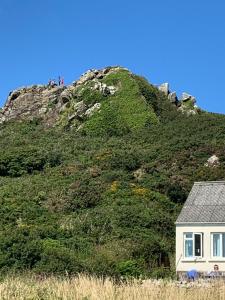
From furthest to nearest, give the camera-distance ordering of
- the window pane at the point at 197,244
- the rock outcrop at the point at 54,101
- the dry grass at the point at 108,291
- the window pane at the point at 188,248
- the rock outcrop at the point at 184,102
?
the rock outcrop at the point at 184,102, the rock outcrop at the point at 54,101, the window pane at the point at 188,248, the window pane at the point at 197,244, the dry grass at the point at 108,291

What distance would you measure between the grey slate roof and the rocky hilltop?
32.4 m

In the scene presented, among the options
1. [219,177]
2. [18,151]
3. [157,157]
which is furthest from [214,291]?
[18,151]

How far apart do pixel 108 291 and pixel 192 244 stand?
19.7 metres

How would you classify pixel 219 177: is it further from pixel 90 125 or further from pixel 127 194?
pixel 90 125

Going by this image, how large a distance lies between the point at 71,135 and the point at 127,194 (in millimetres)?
21827

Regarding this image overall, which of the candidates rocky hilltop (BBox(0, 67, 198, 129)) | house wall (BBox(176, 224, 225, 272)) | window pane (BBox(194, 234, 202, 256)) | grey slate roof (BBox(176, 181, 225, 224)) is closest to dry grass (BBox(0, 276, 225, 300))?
house wall (BBox(176, 224, 225, 272))

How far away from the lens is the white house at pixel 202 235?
29.2 meters

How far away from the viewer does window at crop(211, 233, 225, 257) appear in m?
29.1

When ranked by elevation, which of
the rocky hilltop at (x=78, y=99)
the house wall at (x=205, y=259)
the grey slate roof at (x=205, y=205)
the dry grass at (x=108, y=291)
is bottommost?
the dry grass at (x=108, y=291)

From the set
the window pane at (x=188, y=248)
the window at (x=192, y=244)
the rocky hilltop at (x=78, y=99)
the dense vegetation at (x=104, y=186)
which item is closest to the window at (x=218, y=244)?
the window at (x=192, y=244)

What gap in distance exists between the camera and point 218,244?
29.4m

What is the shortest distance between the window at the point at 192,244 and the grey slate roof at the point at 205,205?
2.19ft

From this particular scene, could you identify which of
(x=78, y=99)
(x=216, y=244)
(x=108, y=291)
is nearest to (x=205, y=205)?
(x=216, y=244)

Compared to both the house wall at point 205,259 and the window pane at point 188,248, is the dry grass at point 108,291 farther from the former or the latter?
the window pane at point 188,248
